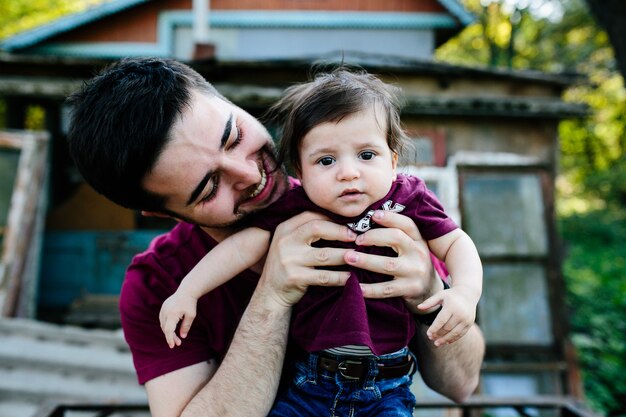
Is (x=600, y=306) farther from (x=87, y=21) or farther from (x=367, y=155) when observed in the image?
(x=87, y=21)

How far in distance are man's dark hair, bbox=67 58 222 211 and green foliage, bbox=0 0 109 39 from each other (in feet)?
53.3

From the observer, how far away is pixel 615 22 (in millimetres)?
4586

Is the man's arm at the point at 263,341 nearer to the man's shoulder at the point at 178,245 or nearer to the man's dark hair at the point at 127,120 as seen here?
the man's shoulder at the point at 178,245

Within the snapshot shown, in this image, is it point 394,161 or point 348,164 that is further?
point 394,161

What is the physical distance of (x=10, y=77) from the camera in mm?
5582

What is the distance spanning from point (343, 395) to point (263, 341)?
0.31 metres

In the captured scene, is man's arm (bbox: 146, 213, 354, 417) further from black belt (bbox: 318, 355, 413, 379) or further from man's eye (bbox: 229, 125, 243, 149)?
man's eye (bbox: 229, 125, 243, 149)

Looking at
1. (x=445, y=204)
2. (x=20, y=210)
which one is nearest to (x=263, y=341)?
(x=445, y=204)

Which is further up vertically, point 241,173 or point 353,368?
point 241,173

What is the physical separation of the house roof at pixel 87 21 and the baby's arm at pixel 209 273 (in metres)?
8.78

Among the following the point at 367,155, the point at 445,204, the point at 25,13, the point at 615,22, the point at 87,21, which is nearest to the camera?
the point at 367,155

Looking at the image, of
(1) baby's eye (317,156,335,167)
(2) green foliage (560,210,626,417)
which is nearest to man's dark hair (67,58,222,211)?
(1) baby's eye (317,156,335,167)

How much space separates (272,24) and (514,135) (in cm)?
578

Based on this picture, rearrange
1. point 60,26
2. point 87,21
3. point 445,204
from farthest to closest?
point 87,21
point 60,26
point 445,204
